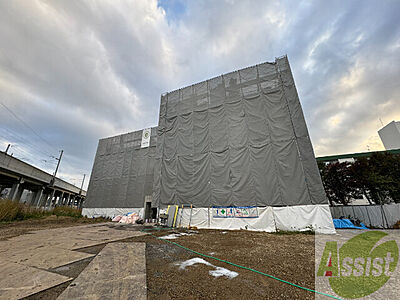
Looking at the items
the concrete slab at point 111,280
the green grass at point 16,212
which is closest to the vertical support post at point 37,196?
the green grass at point 16,212

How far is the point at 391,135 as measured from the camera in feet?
99.6

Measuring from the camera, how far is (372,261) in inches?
123

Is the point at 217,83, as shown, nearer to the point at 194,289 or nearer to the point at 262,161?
the point at 262,161

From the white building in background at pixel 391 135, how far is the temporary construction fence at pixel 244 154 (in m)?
36.0

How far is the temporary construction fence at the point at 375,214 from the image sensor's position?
11310mm

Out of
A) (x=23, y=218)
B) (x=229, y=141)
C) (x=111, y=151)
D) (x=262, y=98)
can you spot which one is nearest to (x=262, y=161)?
(x=229, y=141)

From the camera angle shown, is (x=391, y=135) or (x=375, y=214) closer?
(x=375, y=214)

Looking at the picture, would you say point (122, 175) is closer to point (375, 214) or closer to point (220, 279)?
point (220, 279)

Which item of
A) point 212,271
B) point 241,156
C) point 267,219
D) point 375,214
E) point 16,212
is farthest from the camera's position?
point 375,214

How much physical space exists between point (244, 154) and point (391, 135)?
131ft

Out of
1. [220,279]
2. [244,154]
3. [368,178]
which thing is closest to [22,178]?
[244,154]

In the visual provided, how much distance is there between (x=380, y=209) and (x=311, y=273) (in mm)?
15094

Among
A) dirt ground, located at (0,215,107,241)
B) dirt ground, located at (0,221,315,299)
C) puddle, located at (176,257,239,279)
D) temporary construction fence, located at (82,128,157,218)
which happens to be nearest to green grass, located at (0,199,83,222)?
dirt ground, located at (0,215,107,241)

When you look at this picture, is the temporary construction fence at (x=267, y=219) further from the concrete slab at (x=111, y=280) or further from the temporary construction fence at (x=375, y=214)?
the temporary construction fence at (x=375, y=214)
